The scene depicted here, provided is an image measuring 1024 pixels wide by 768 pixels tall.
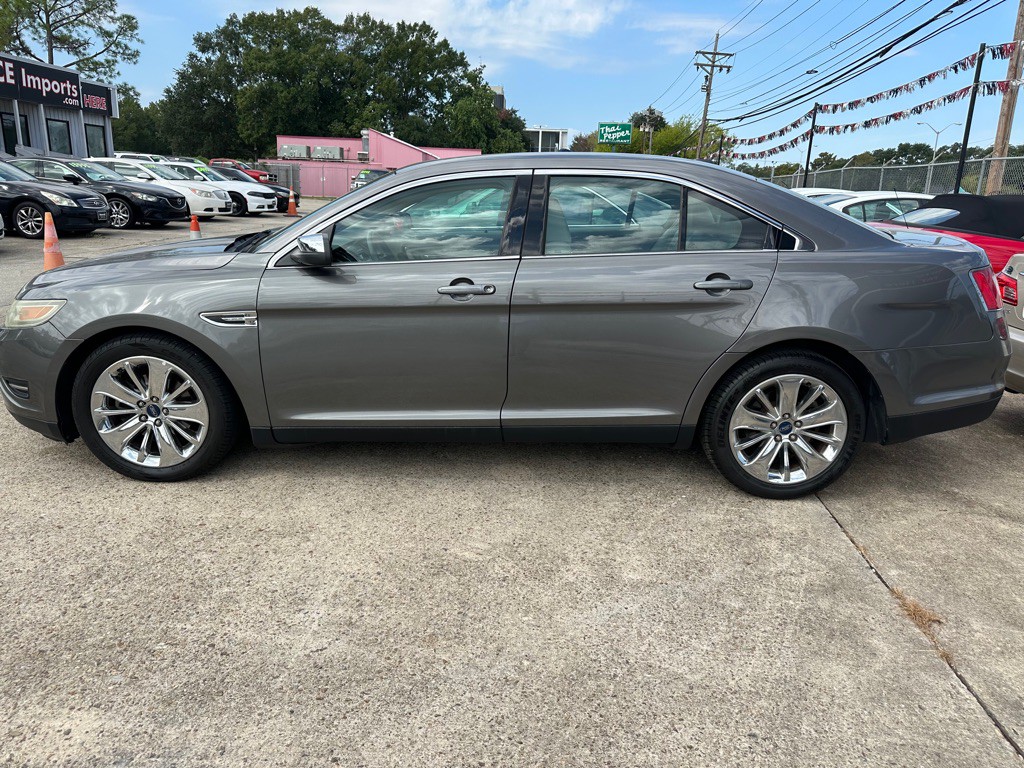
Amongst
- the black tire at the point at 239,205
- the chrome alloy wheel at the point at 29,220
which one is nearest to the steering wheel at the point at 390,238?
the chrome alloy wheel at the point at 29,220

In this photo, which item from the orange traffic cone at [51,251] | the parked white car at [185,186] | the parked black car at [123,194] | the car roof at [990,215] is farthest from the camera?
the parked white car at [185,186]

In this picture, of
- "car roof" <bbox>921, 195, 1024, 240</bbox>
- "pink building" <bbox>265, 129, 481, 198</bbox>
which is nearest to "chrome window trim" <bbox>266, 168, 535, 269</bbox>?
"car roof" <bbox>921, 195, 1024, 240</bbox>

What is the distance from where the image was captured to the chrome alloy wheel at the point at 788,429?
3.41 meters

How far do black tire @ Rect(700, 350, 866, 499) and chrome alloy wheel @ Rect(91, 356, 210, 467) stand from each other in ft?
8.13

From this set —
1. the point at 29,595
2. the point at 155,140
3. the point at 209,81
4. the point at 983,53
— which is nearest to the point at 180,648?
the point at 29,595

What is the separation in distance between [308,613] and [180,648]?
16.6 inches

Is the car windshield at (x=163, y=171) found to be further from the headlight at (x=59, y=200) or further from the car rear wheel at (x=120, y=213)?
the headlight at (x=59, y=200)

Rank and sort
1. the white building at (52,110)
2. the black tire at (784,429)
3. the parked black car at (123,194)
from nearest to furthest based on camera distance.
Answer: the black tire at (784,429) < the parked black car at (123,194) < the white building at (52,110)

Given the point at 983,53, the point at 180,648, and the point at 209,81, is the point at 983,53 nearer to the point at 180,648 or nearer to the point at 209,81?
the point at 180,648

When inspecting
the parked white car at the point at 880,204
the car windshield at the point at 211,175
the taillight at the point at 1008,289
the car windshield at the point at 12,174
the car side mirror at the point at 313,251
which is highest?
the car windshield at the point at 211,175

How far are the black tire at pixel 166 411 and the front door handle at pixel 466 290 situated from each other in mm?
1163

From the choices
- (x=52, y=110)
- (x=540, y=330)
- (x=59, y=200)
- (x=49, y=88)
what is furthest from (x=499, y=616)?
(x=52, y=110)

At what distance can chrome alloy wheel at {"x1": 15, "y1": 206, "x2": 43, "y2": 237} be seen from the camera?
1302cm

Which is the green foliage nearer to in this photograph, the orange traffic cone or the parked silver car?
the orange traffic cone
